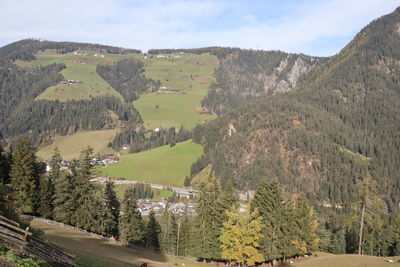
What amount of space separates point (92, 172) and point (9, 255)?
5878cm

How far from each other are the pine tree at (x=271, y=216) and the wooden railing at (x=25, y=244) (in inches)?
1906

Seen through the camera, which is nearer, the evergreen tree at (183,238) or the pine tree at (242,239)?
the pine tree at (242,239)

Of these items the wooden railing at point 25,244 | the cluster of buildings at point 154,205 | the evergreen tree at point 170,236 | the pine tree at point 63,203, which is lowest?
the cluster of buildings at point 154,205

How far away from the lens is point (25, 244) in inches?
745

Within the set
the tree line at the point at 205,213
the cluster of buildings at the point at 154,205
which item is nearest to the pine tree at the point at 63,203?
the tree line at the point at 205,213

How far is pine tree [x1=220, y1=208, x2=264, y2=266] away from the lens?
5825 centimetres

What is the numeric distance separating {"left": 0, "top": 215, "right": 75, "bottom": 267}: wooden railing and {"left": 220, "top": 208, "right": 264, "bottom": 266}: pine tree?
3999 centimetres

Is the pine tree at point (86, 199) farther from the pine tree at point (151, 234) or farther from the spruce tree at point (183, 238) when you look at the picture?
the spruce tree at point (183, 238)

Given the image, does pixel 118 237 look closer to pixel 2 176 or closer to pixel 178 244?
pixel 178 244

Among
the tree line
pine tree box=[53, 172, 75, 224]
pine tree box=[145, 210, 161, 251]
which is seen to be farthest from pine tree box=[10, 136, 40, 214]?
pine tree box=[145, 210, 161, 251]

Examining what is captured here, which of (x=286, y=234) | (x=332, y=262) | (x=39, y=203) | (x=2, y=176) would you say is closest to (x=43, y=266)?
(x=332, y=262)

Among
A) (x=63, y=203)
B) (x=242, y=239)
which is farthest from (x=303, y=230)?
(x=63, y=203)

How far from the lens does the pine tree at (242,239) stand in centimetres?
5825

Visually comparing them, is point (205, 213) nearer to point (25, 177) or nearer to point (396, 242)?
point (25, 177)
